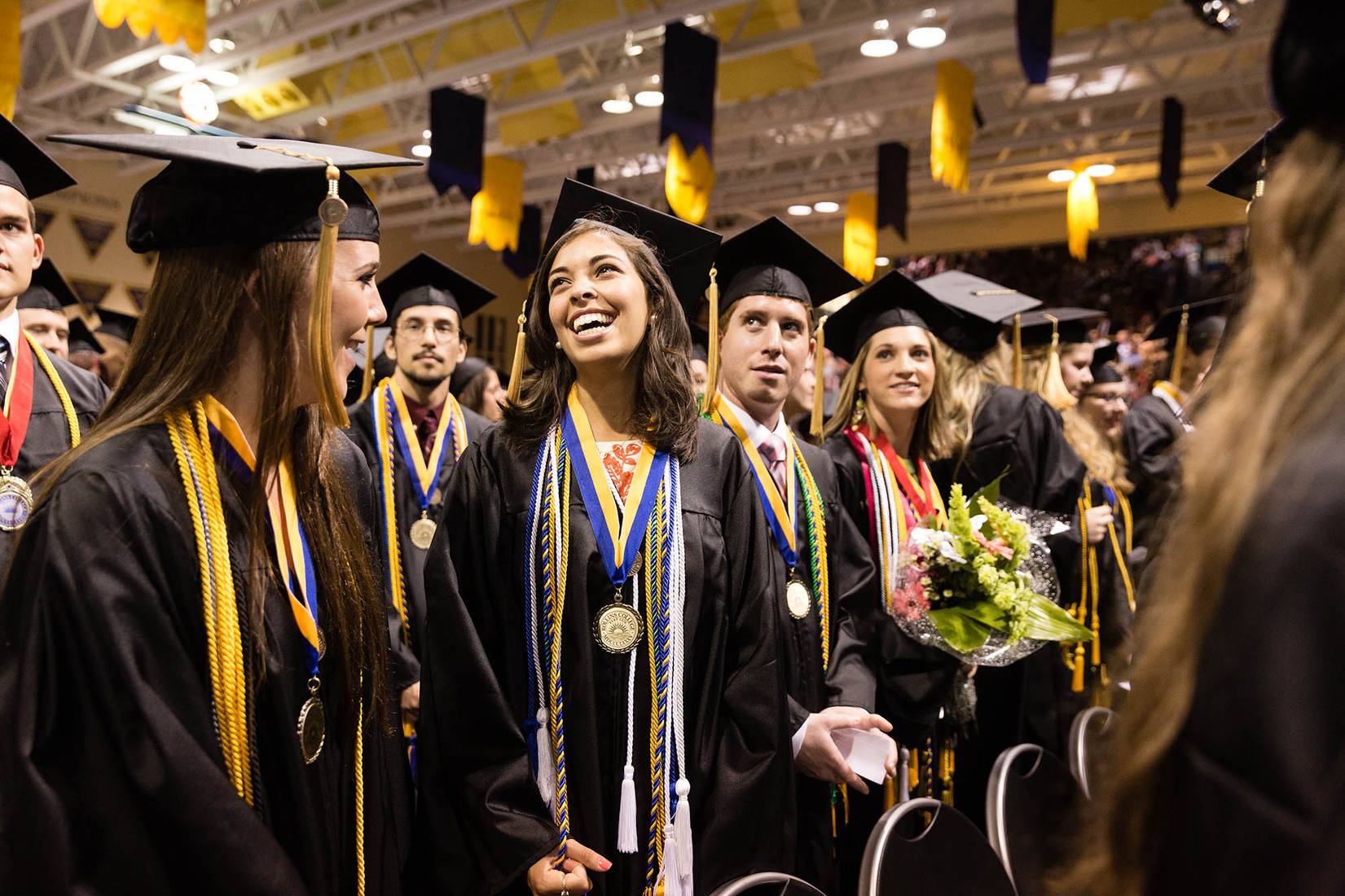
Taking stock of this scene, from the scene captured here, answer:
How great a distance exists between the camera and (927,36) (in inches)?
385

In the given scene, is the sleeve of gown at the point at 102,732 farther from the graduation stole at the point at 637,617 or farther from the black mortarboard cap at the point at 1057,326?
the black mortarboard cap at the point at 1057,326

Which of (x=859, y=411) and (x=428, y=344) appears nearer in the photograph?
(x=859, y=411)

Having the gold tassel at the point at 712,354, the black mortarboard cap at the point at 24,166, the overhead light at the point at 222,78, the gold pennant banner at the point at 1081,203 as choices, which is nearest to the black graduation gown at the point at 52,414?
the black mortarboard cap at the point at 24,166

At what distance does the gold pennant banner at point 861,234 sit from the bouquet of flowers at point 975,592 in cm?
887

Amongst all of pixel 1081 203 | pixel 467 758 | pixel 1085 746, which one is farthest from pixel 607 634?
pixel 1081 203

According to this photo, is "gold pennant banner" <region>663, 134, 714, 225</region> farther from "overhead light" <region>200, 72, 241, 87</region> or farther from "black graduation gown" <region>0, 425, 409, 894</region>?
"black graduation gown" <region>0, 425, 409, 894</region>

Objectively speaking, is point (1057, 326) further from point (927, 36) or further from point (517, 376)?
point (927, 36)

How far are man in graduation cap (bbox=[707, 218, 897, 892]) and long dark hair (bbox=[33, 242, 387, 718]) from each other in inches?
43.9

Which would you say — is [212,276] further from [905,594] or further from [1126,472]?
[1126,472]

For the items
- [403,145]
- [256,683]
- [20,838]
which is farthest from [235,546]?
[403,145]

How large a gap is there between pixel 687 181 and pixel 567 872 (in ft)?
25.5

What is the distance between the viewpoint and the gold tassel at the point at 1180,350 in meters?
6.94

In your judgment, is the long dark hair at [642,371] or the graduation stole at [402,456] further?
the graduation stole at [402,456]

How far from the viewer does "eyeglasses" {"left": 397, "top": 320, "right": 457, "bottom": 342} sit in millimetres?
5012
